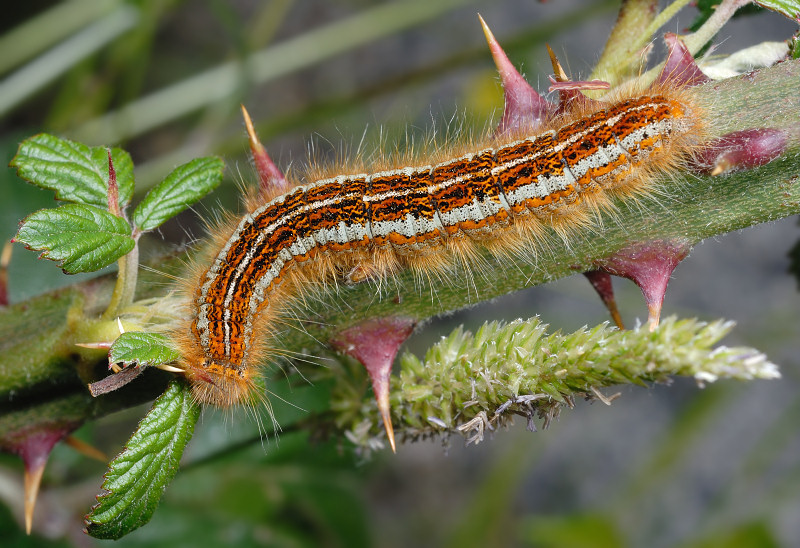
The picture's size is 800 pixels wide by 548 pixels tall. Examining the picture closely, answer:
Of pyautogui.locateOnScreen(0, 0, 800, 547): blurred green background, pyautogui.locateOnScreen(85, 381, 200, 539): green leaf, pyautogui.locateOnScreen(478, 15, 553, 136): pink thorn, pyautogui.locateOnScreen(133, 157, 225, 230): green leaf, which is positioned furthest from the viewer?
pyautogui.locateOnScreen(0, 0, 800, 547): blurred green background

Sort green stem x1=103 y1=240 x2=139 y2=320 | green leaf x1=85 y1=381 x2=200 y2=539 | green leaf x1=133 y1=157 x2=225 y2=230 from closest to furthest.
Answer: green leaf x1=85 y1=381 x2=200 y2=539, green stem x1=103 y1=240 x2=139 y2=320, green leaf x1=133 y1=157 x2=225 y2=230

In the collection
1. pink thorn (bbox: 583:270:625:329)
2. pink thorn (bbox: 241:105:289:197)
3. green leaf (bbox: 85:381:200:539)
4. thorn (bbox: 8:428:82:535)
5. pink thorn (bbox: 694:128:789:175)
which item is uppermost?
pink thorn (bbox: 241:105:289:197)

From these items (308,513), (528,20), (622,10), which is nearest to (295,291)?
(622,10)

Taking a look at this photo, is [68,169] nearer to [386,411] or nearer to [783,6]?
[386,411]

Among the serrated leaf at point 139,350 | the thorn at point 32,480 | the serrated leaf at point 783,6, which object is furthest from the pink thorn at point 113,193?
the serrated leaf at point 783,6

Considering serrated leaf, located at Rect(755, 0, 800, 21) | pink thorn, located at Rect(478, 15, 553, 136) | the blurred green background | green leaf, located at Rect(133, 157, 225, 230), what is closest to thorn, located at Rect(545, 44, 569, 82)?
pink thorn, located at Rect(478, 15, 553, 136)

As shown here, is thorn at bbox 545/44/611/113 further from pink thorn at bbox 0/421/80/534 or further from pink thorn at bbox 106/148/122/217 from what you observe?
pink thorn at bbox 0/421/80/534

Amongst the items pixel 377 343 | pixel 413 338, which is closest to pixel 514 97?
pixel 377 343
